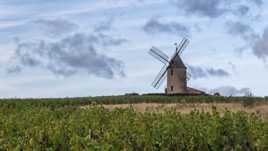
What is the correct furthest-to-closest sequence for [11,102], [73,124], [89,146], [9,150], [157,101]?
[157,101] < [11,102] < [73,124] < [9,150] < [89,146]

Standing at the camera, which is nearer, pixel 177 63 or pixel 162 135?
pixel 162 135

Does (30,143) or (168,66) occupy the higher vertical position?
(168,66)

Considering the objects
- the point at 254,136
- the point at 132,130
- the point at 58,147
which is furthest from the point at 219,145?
the point at 58,147

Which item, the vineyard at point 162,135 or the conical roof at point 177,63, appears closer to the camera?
the vineyard at point 162,135

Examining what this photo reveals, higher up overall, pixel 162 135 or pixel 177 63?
pixel 177 63

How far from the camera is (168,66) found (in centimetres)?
7081

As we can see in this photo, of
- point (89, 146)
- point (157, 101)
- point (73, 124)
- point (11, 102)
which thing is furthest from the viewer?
point (157, 101)

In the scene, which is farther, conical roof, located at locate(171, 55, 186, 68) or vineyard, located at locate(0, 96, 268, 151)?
conical roof, located at locate(171, 55, 186, 68)

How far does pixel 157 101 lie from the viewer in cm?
6334

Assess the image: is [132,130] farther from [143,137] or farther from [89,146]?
[89,146]

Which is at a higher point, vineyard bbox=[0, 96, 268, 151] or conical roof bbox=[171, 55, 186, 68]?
conical roof bbox=[171, 55, 186, 68]

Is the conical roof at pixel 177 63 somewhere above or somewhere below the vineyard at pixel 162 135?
above

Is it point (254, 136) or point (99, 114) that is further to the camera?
point (99, 114)

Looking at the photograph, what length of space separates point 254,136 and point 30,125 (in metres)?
6.97
